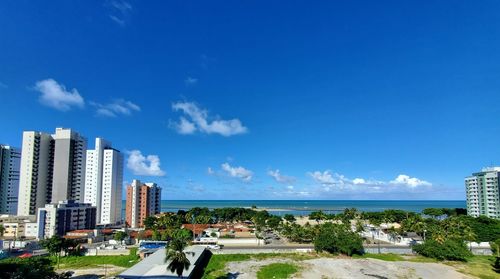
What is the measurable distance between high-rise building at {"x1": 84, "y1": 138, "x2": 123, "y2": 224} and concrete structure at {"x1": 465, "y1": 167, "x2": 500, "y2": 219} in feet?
506

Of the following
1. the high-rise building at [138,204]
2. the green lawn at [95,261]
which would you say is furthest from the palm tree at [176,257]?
the high-rise building at [138,204]

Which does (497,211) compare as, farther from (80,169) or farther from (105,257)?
(80,169)

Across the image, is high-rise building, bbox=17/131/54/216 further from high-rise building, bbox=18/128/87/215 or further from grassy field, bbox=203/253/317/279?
grassy field, bbox=203/253/317/279

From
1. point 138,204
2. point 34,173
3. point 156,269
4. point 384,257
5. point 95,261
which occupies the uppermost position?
point 34,173

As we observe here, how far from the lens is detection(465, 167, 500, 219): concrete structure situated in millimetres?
134375

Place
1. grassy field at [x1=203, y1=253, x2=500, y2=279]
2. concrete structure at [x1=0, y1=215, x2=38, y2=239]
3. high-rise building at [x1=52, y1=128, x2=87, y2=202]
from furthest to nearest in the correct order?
high-rise building at [x1=52, y1=128, x2=87, y2=202] → concrete structure at [x1=0, y1=215, x2=38, y2=239] → grassy field at [x1=203, y1=253, x2=500, y2=279]

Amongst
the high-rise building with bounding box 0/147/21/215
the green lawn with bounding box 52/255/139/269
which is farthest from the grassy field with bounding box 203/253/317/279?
the high-rise building with bounding box 0/147/21/215

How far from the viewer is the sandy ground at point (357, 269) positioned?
59.6m

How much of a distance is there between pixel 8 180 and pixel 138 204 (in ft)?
161

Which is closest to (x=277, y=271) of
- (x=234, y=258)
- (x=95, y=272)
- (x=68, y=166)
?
(x=234, y=258)

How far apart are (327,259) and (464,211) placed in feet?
388

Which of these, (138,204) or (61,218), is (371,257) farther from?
(138,204)

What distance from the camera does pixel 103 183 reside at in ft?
493

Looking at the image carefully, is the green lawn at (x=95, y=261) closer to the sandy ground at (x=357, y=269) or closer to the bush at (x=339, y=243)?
the sandy ground at (x=357, y=269)
